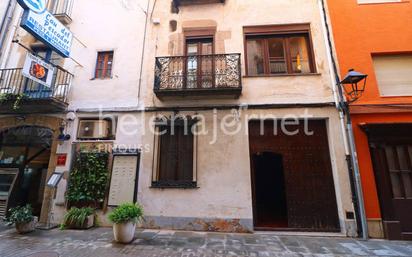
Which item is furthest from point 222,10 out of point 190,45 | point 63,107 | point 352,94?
point 63,107

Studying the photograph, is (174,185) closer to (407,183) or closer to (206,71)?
(206,71)

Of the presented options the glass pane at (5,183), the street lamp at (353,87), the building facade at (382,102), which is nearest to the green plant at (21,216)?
the glass pane at (5,183)

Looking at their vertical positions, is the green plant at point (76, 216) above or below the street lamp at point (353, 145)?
below

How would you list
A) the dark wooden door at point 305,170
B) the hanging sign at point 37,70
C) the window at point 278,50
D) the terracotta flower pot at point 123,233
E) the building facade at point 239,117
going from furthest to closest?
the window at point 278,50 < the building facade at point 239,117 < the dark wooden door at point 305,170 < the hanging sign at point 37,70 < the terracotta flower pot at point 123,233

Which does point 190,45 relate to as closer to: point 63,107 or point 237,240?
point 63,107

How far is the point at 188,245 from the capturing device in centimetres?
499

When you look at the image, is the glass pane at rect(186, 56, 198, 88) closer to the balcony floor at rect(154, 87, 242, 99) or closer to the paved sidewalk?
the balcony floor at rect(154, 87, 242, 99)

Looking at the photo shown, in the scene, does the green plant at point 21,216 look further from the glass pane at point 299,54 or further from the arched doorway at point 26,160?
the glass pane at point 299,54

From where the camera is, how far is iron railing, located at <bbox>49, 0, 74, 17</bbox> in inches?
338

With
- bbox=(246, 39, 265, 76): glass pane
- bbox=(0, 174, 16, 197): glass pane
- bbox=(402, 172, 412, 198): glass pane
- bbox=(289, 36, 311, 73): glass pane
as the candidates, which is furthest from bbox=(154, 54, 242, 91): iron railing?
bbox=(0, 174, 16, 197): glass pane

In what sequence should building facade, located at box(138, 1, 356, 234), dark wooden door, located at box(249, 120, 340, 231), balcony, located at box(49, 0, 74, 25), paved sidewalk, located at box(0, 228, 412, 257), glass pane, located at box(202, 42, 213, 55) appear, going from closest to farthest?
paved sidewalk, located at box(0, 228, 412, 257) → dark wooden door, located at box(249, 120, 340, 231) → building facade, located at box(138, 1, 356, 234) → glass pane, located at box(202, 42, 213, 55) → balcony, located at box(49, 0, 74, 25)

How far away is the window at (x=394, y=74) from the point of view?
6.68 metres

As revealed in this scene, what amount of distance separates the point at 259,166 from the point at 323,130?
9.42 ft

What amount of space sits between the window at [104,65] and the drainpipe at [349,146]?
779cm
